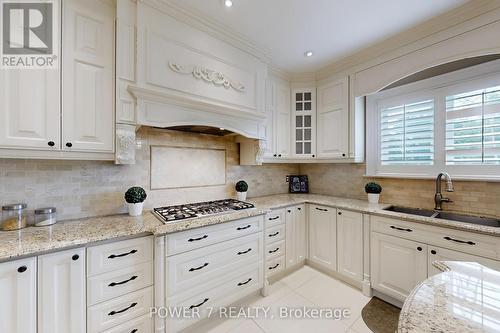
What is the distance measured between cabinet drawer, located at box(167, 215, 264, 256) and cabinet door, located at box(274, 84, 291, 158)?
118cm

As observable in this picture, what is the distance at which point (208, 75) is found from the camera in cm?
195

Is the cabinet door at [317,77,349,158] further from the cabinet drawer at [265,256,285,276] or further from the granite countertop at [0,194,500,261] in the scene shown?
the cabinet drawer at [265,256,285,276]

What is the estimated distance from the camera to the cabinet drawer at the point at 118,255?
128 cm

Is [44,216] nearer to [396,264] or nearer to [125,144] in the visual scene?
[125,144]

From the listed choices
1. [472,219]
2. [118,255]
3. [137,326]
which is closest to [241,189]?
[118,255]

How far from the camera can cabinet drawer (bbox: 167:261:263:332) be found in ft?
5.10

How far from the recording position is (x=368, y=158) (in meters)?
2.70

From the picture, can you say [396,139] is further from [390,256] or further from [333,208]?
[390,256]

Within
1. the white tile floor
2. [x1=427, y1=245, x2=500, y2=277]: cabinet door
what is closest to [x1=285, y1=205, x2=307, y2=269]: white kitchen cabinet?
the white tile floor

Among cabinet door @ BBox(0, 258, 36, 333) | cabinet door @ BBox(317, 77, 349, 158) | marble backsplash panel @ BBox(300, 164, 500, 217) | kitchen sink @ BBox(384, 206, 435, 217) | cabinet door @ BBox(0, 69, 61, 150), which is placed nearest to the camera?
cabinet door @ BBox(0, 258, 36, 333)

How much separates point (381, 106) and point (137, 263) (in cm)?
316

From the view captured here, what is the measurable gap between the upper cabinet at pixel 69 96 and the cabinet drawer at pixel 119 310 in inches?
40.2

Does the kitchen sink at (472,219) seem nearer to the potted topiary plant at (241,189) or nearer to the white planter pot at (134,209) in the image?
the potted topiary plant at (241,189)

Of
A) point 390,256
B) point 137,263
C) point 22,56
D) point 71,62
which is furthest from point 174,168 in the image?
point 390,256
